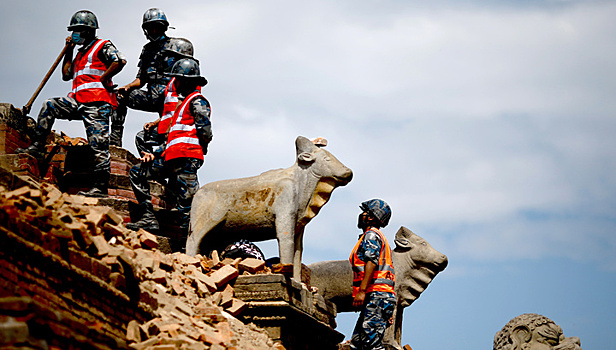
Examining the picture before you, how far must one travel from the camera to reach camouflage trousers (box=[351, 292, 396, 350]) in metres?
9.80

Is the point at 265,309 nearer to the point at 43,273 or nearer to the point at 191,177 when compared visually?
the point at 191,177

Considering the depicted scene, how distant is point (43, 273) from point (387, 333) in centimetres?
760

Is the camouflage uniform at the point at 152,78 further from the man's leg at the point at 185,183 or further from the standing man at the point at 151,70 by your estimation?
the man's leg at the point at 185,183

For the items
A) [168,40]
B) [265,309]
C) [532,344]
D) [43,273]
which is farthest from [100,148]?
[532,344]

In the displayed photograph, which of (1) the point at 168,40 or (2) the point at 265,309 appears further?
(1) the point at 168,40

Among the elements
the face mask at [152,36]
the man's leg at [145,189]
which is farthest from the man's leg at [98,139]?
the face mask at [152,36]

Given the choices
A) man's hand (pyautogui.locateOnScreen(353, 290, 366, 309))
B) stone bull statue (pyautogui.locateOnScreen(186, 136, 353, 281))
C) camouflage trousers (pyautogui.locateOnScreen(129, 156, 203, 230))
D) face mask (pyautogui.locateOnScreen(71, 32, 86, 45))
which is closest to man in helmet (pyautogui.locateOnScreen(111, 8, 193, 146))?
face mask (pyautogui.locateOnScreen(71, 32, 86, 45))

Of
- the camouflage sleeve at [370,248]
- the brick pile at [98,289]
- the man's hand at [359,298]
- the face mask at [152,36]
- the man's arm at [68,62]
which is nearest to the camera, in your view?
the brick pile at [98,289]

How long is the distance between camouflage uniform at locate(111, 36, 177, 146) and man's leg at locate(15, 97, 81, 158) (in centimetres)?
148

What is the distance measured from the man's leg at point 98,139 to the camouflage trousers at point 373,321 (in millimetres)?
4283

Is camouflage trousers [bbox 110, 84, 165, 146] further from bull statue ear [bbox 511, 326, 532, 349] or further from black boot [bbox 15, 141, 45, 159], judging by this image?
bull statue ear [bbox 511, 326, 532, 349]

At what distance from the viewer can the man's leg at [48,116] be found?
11.6 meters

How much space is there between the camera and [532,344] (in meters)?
13.2

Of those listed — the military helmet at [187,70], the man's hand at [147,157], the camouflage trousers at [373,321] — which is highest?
the military helmet at [187,70]
